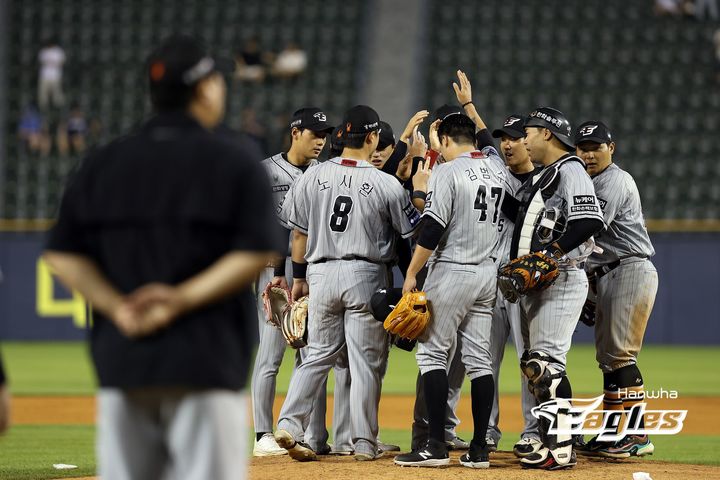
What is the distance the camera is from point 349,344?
604 centimetres

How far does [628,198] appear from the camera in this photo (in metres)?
6.49


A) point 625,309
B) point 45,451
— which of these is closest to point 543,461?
point 625,309

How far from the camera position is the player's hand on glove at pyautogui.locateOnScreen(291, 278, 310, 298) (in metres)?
6.36

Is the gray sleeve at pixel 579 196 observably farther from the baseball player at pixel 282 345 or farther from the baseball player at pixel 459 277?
the baseball player at pixel 282 345

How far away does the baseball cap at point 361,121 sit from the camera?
19.8 ft

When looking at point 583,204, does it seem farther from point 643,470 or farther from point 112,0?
point 112,0

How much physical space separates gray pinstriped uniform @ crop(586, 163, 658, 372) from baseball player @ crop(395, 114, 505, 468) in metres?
0.92

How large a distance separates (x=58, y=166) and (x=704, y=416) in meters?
13.1

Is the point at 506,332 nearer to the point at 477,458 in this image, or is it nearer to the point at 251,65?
the point at 477,458

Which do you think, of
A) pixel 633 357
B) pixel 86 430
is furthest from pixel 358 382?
pixel 86 430

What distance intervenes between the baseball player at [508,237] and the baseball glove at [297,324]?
1181 millimetres

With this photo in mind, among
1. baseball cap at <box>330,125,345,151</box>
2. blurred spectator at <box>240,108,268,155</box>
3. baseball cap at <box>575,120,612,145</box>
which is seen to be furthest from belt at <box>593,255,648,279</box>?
blurred spectator at <box>240,108,268,155</box>

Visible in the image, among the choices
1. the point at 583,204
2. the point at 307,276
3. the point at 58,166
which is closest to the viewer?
the point at 583,204

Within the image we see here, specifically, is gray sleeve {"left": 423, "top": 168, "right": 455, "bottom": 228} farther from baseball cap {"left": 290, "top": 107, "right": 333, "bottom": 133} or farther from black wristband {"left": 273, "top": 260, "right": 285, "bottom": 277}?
black wristband {"left": 273, "top": 260, "right": 285, "bottom": 277}
